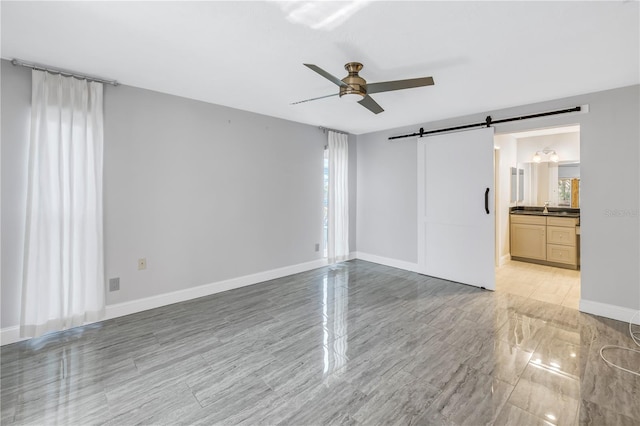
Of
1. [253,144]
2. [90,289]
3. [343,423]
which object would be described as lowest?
[343,423]

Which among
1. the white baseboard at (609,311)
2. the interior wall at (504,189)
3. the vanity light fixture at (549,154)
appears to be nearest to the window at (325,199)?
the interior wall at (504,189)

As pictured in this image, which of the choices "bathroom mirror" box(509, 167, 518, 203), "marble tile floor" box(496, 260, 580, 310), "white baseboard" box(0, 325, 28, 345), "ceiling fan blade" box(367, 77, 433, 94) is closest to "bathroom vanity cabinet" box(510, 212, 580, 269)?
"marble tile floor" box(496, 260, 580, 310)

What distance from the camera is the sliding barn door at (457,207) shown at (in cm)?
390

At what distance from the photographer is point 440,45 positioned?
2.16 metres

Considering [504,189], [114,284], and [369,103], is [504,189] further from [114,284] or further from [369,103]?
[114,284]

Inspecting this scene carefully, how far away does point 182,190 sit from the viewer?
3465 millimetres

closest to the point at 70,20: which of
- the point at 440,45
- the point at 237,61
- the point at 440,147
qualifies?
the point at 237,61

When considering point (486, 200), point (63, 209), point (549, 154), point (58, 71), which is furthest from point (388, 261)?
point (58, 71)

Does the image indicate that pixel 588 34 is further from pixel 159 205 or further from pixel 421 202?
pixel 159 205

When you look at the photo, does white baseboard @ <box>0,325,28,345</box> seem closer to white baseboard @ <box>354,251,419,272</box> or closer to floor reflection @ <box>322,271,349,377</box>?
floor reflection @ <box>322,271,349,377</box>

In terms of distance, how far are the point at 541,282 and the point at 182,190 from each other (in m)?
5.14

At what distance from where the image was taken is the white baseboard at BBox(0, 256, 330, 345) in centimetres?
250

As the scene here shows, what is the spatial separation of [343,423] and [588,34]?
3041 mm

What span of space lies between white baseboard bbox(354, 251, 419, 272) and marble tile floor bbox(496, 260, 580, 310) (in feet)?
4.04
